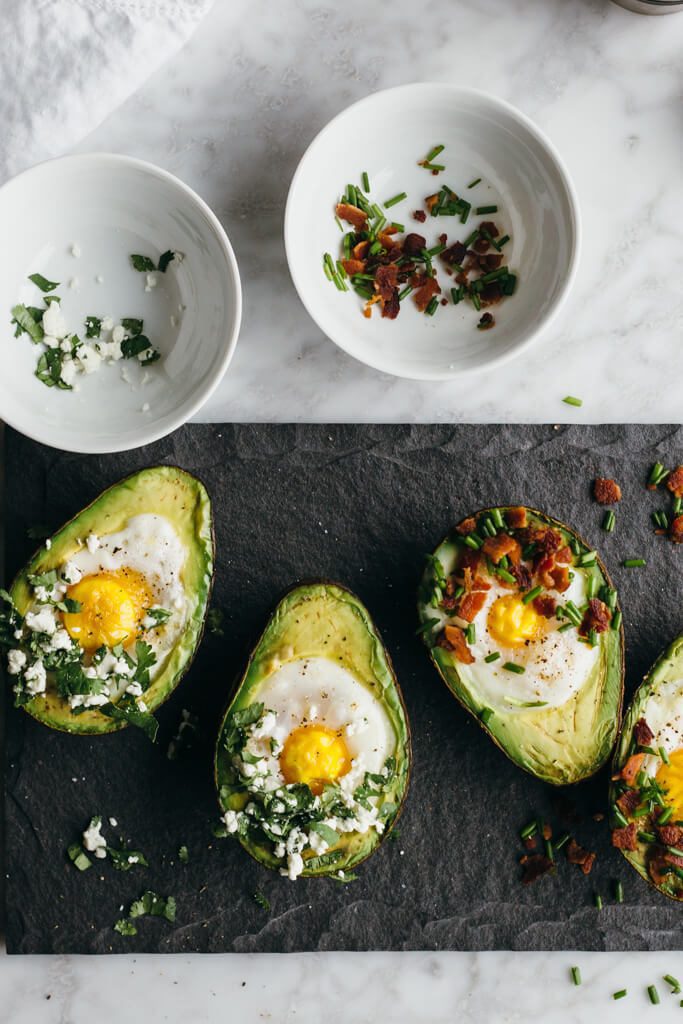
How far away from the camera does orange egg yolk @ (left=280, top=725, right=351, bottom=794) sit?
6.12ft

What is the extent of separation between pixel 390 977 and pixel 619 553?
3.39ft

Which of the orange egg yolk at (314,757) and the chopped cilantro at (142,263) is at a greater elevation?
the chopped cilantro at (142,263)

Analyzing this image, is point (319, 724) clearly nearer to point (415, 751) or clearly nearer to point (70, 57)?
point (415, 751)

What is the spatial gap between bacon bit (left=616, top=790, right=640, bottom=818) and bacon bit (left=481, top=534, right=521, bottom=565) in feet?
1.68

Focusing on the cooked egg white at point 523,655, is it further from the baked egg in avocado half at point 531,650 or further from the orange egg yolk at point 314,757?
the orange egg yolk at point 314,757

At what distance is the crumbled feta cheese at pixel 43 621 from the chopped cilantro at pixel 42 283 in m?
0.64

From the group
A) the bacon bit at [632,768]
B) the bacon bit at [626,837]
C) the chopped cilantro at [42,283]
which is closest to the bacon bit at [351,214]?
the chopped cilantro at [42,283]

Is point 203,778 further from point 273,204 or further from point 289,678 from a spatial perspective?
point 273,204

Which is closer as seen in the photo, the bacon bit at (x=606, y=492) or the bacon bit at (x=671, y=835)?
the bacon bit at (x=671, y=835)

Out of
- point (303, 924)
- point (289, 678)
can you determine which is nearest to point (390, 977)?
point (303, 924)

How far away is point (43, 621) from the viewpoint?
1.87 meters

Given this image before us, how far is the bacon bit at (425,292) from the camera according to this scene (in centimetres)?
204

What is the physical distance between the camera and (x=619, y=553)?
2.13 metres

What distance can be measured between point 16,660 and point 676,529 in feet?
4.51
